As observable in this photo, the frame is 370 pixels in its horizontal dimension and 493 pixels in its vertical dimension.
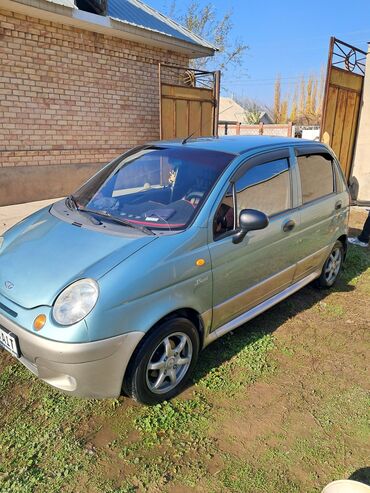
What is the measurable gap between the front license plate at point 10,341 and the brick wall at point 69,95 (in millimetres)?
5548

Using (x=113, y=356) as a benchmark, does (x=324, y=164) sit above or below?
above

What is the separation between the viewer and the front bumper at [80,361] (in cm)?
207

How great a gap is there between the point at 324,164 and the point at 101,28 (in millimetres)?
5938

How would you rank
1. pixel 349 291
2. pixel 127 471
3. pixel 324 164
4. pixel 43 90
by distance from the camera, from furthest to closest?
pixel 43 90 < pixel 349 291 < pixel 324 164 < pixel 127 471

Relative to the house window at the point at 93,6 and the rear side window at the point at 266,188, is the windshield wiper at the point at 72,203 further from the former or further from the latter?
the house window at the point at 93,6

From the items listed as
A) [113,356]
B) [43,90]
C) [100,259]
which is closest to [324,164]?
[100,259]

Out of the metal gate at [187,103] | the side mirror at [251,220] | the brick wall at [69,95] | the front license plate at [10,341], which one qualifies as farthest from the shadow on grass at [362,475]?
the brick wall at [69,95]

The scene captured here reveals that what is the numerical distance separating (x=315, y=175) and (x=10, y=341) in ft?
10.3

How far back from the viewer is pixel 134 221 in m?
2.73

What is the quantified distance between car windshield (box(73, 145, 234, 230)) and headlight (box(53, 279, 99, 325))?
0.68 metres

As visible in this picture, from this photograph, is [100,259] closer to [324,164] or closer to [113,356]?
[113,356]

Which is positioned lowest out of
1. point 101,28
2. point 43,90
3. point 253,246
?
point 253,246

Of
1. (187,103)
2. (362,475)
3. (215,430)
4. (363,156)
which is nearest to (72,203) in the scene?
(215,430)

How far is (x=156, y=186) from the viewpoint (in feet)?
10.3
